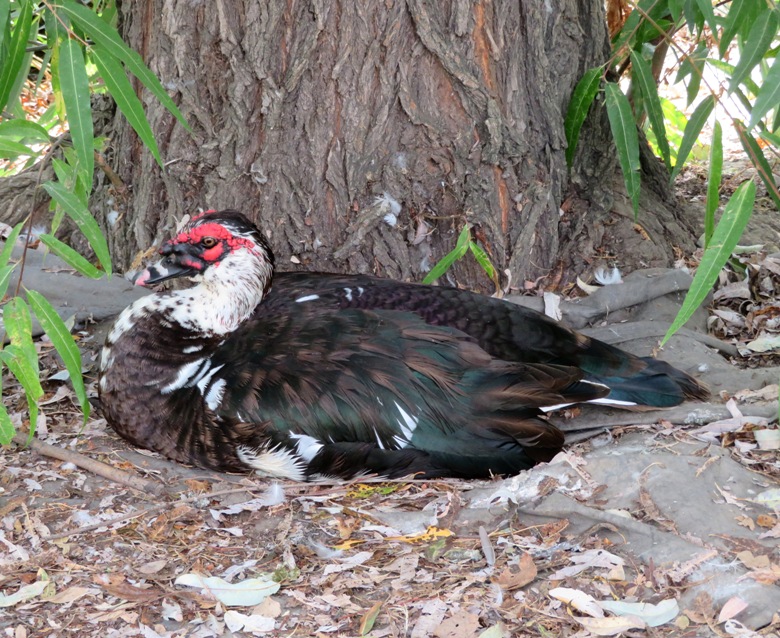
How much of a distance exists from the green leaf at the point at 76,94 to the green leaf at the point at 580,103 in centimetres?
215

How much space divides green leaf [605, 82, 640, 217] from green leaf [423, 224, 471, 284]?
685mm

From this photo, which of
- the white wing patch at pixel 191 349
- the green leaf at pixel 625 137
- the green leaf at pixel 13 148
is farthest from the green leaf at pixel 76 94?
the green leaf at pixel 625 137

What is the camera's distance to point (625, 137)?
3805 millimetres

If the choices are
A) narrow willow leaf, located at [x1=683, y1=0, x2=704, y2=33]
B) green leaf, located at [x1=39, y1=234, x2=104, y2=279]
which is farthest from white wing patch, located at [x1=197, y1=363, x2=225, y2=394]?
narrow willow leaf, located at [x1=683, y1=0, x2=704, y2=33]

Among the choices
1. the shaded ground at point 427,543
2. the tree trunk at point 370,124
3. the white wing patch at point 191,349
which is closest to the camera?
the shaded ground at point 427,543

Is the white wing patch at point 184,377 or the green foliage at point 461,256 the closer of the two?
the white wing patch at point 184,377

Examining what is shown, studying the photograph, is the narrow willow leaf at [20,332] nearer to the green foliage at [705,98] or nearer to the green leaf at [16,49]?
the green leaf at [16,49]

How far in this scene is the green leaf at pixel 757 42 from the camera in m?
2.98

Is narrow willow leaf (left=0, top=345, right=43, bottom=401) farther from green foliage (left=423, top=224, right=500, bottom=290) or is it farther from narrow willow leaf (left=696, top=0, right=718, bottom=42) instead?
narrow willow leaf (left=696, top=0, right=718, bottom=42)

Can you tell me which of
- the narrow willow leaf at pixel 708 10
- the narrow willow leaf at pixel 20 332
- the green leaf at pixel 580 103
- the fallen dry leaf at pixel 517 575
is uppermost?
the narrow willow leaf at pixel 708 10

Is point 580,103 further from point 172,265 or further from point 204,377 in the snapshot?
point 204,377

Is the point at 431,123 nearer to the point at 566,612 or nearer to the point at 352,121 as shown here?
the point at 352,121

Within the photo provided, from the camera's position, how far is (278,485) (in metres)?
3.02

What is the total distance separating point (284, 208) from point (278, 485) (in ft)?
4.31
